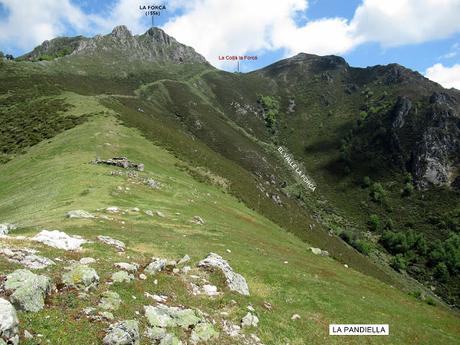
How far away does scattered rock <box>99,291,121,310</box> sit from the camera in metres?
16.8

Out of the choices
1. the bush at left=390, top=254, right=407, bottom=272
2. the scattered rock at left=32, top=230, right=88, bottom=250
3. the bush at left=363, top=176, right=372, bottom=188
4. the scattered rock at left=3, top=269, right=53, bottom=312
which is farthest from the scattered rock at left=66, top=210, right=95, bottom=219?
the bush at left=363, top=176, right=372, bottom=188

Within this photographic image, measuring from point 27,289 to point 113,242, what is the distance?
1206cm

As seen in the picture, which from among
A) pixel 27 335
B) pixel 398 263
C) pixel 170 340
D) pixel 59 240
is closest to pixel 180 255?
pixel 59 240

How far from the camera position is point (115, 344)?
1450 cm

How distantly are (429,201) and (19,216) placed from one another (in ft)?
581

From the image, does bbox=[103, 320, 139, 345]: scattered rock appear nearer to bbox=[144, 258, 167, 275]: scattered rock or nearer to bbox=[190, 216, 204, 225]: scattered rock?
bbox=[144, 258, 167, 275]: scattered rock

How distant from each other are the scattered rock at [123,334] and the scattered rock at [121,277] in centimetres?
405

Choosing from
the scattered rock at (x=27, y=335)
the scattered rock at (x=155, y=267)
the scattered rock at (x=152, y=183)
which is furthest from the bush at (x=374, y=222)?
the scattered rock at (x=27, y=335)

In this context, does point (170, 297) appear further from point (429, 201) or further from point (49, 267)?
point (429, 201)

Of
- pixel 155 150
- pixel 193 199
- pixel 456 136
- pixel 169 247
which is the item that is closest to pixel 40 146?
pixel 155 150

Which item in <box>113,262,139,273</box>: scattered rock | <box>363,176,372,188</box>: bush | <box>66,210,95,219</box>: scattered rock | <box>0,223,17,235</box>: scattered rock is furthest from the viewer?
<box>363,176,372,188</box>: bush

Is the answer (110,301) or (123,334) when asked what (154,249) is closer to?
(110,301)

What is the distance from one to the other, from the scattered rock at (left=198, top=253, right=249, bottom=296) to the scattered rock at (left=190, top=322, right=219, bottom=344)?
19.3 feet

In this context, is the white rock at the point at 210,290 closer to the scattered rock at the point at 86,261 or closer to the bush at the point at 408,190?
the scattered rock at the point at 86,261
